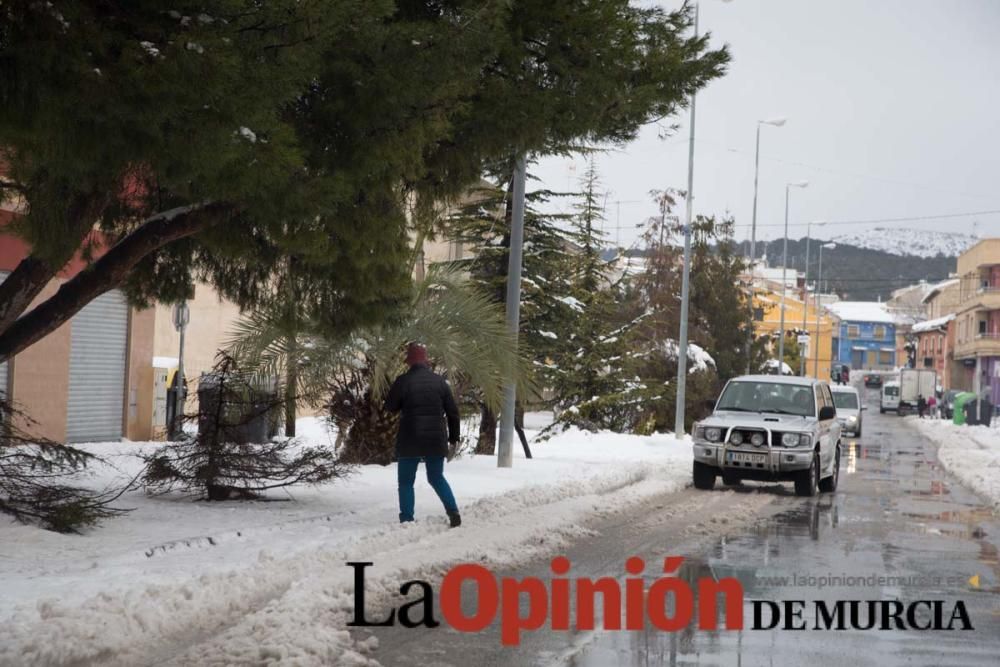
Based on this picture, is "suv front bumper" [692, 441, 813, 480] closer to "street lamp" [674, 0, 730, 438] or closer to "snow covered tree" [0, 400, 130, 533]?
"snow covered tree" [0, 400, 130, 533]

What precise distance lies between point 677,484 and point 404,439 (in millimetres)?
8504

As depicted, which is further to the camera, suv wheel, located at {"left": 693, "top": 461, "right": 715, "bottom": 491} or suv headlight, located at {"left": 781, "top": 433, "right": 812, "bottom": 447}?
suv wheel, located at {"left": 693, "top": 461, "right": 715, "bottom": 491}

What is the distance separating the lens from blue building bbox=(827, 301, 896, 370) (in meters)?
178

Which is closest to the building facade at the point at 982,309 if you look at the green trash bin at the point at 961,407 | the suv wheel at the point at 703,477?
the green trash bin at the point at 961,407

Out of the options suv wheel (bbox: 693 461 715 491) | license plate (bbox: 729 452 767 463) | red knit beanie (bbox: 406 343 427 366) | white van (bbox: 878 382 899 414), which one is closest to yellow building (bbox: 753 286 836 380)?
white van (bbox: 878 382 899 414)

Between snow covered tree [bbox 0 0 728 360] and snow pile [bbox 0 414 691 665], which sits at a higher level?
snow covered tree [bbox 0 0 728 360]

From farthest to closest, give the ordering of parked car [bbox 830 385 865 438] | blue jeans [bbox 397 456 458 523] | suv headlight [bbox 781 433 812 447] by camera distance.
Answer: 1. parked car [bbox 830 385 865 438]
2. suv headlight [bbox 781 433 812 447]
3. blue jeans [bbox 397 456 458 523]

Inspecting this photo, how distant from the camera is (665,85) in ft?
40.6

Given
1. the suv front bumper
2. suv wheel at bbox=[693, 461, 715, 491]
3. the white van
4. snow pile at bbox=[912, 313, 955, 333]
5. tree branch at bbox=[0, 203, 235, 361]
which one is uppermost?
snow pile at bbox=[912, 313, 955, 333]

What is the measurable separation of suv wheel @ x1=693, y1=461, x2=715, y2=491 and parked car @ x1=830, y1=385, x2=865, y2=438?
2445cm

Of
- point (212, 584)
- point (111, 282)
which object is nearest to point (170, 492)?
point (111, 282)

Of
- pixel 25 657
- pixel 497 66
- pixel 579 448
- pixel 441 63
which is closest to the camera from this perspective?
pixel 25 657

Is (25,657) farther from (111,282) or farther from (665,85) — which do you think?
(665,85)

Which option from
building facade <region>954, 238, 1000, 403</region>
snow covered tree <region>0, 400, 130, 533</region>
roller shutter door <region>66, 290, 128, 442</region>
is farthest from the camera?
building facade <region>954, 238, 1000, 403</region>
